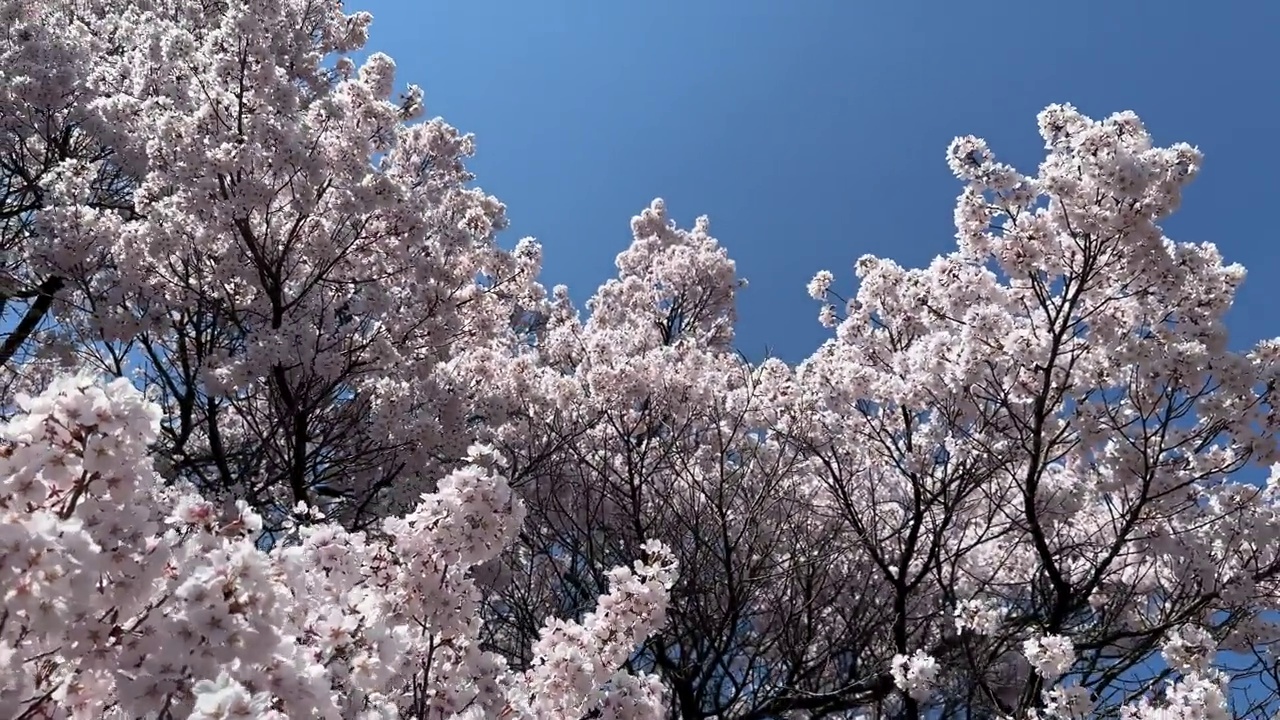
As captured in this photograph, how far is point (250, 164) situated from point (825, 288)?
6103mm

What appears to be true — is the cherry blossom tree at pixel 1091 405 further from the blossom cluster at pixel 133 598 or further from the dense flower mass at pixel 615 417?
the blossom cluster at pixel 133 598

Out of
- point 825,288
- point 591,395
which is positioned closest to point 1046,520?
point 825,288

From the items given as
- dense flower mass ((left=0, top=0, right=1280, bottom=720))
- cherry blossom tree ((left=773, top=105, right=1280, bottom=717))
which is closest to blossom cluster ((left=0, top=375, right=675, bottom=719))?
dense flower mass ((left=0, top=0, right=1280, bottom=720))

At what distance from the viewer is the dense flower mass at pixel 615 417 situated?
12.2ft

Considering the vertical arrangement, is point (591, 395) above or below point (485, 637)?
above

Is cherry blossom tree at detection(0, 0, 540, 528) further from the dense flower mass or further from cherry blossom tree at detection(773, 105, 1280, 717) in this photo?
cherry blossom tree at detection(773, 105, 1280, 717)

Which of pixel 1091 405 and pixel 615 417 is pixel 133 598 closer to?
pixel 1091 405

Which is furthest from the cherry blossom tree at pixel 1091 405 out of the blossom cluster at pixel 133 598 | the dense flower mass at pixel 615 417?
the blossom cluster at pixel 133 598

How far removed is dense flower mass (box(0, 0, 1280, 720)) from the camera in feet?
12.2

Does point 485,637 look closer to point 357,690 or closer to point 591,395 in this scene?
point 591,395

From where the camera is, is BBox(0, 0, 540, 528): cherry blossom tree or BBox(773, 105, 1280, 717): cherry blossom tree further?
BBox(0, 0, 540, 528): cherry blossom tree

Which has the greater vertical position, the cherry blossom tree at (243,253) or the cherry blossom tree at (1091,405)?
the cherry blossom tree at (243,253)

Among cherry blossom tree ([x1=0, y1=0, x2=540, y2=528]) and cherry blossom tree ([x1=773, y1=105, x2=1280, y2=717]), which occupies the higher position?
cherry blossom tree ([x1=0, y1=0, x2=540, y2=528])

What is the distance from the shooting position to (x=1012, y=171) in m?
6.25
